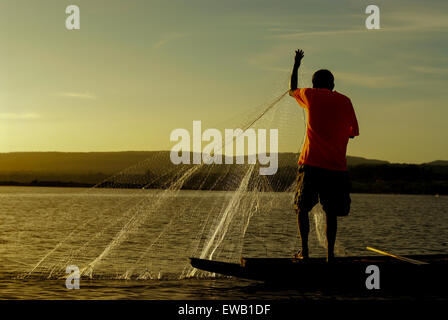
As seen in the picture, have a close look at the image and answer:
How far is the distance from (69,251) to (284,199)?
9596 millimetres

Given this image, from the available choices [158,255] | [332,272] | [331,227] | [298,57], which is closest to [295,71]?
[298,57]

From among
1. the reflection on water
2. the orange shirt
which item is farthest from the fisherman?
the reflection on water

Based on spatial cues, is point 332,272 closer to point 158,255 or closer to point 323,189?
point 323,189

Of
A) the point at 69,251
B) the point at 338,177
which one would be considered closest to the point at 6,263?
the point at 69,251

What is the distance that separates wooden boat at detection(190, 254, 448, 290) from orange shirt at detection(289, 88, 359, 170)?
71.4 inches

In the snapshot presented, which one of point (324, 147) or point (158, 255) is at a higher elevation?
point (324, 147)

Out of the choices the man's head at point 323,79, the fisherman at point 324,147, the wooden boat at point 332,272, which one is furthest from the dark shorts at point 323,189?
the man's head at point 323,79

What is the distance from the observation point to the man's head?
938 centimetres

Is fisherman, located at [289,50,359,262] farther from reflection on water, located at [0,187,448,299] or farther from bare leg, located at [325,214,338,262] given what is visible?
reflection on water, located at [0,187,448,299]

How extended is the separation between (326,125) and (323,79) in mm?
759

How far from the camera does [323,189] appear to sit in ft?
30.9

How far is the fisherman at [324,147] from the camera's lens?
359 inches

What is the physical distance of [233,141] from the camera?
1116 centimetres
